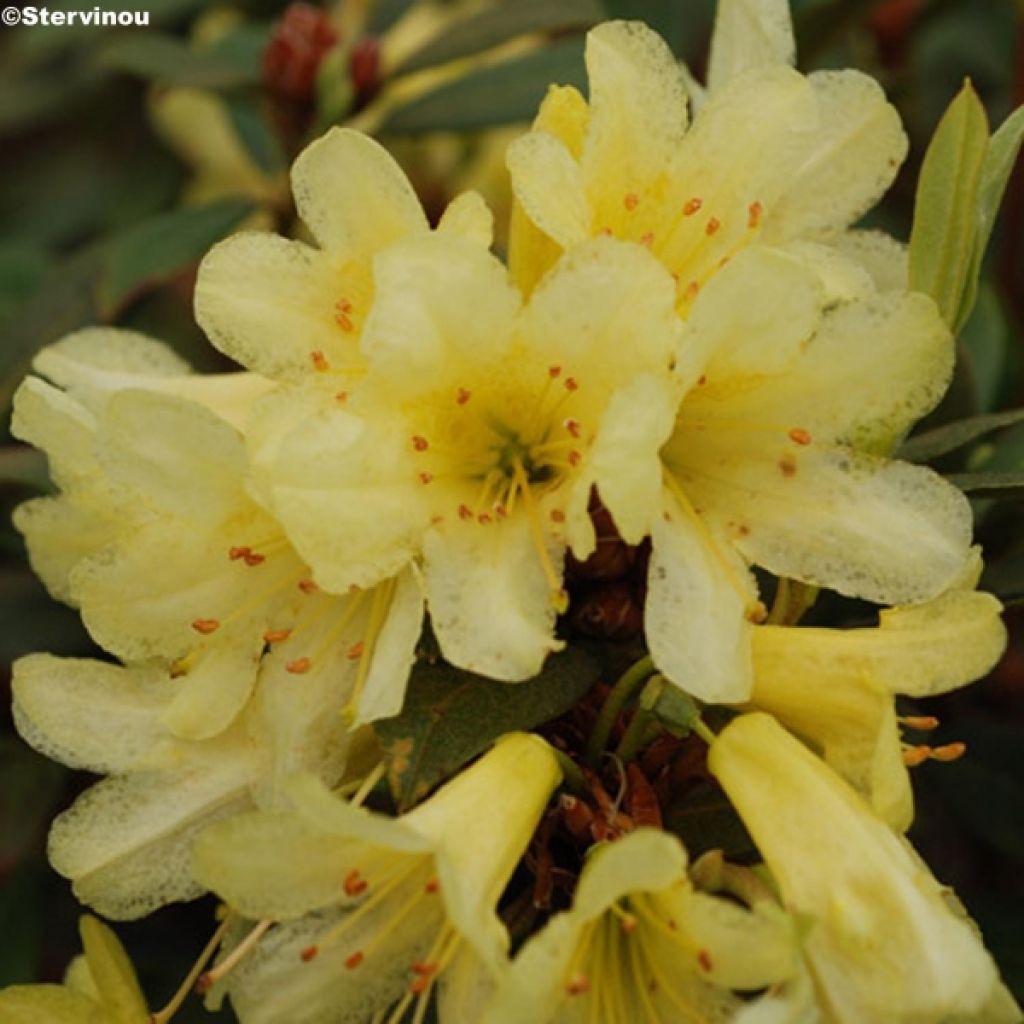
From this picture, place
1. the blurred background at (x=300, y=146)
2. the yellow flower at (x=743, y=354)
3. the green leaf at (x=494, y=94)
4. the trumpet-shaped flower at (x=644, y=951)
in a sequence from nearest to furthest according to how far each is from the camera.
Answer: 1. the trumpet-shaped flower at (x=644, y=951)
2. the yellow flower at (x=743, y=354)
3. the blurred background at (x=300, y=146)
4. the green leaf at (x=494, y=94)

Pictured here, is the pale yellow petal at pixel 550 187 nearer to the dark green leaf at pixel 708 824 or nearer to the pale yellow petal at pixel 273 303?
the pale yellow petal at pixel 273 303

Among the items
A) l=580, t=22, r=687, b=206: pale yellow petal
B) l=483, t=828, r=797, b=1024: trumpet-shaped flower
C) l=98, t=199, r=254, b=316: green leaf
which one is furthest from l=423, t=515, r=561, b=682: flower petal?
l=98, t=199, r=254, b=316: green leaf

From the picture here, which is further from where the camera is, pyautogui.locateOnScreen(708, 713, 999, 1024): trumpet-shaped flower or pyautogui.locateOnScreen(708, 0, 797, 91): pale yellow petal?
pyautogui.locateOnScreen(708, 0, 797, 91): pale yellow petal

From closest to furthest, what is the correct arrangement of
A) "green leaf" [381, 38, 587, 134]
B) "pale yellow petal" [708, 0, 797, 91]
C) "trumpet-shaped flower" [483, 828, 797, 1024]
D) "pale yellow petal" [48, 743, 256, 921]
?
1. "trumpet-shaped flower" [483, 828, 797, 1024]
2. "pale yellow petal" [48, 743, 256, 921]
3. "pale yellow petal" [708, 0, 797, 91]
4. "green leaf" [381, 38, 587, 134]

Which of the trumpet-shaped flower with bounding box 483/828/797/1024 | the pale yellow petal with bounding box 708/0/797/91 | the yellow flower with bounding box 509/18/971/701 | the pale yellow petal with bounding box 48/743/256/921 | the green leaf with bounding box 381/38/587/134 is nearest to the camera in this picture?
the trumpet-shaped flower with bounding box 483/828/797/1024

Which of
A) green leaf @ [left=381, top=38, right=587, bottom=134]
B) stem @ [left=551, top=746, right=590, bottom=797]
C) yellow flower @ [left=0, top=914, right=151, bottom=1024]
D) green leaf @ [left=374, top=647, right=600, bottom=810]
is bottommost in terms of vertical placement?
yellow flower @ [left=0, top=914, right=151, bottom=1024]

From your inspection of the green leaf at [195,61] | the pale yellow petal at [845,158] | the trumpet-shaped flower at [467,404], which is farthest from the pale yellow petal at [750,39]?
the green leaf at [195,61]

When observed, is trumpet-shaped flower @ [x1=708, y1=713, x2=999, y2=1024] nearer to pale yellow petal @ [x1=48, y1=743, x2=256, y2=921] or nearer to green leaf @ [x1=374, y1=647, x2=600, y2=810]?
green leaf @ [x1=374, y1=647, x2=600, y2=810]

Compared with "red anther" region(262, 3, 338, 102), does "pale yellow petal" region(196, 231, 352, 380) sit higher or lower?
higher
